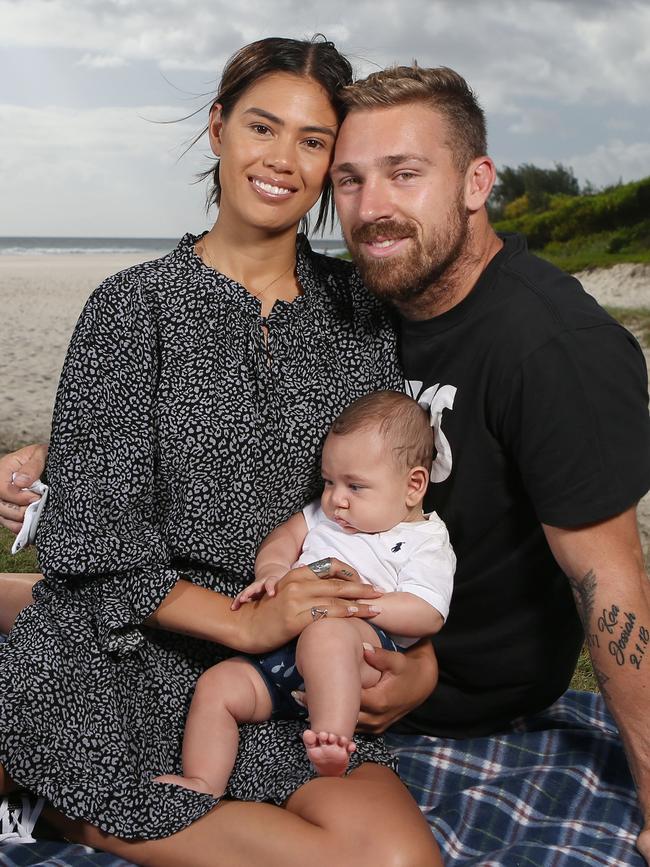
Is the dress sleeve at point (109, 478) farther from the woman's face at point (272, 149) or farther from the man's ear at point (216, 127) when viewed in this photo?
the man's ear at point (216, 127)

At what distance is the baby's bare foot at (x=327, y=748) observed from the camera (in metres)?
2.54

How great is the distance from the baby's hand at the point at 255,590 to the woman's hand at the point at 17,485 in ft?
Answer: 3.18

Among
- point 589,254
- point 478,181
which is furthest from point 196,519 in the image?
point 589,254

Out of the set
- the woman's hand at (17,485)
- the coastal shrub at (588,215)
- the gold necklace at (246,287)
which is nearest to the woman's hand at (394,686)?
the gold necklace at (246,287)

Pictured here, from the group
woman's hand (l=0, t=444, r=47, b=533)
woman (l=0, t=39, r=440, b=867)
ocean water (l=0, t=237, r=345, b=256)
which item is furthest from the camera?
ocean water (l=0, t=237, r=345, b=256)

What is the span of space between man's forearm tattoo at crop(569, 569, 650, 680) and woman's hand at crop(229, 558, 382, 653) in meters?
0.60

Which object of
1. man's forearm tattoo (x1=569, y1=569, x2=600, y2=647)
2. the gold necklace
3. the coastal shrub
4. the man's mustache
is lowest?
man's forearm tattoo (x1=569, y1=569, x2=600, y2=647)

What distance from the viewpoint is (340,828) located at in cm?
259

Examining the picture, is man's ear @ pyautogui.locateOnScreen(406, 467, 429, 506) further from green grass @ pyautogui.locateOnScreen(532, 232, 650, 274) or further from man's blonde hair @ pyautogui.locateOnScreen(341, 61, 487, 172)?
green grass @ pyautogui.locateOnScreen(532, 232, 650, 274)

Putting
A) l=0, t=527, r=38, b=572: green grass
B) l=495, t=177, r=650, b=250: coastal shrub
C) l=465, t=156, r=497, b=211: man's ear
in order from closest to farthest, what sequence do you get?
l=465, t=156, r=497, b=211: man's ear
l=0, t=527, r=38, b=572: green grass
l=495, t=177, r=650, b=250: coastal shrub

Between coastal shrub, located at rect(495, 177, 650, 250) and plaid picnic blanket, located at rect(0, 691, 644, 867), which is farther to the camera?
coastal shrub, located at rect(495, 177, 650, 250)

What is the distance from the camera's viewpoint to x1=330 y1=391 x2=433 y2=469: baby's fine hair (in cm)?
299

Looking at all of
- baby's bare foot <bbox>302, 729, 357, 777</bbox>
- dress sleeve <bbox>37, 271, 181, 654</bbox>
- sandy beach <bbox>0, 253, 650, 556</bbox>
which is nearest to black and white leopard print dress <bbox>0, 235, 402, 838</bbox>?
dress sleeve <bbox>37, 271, 181, 654</bbox>

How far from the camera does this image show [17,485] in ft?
11.6
